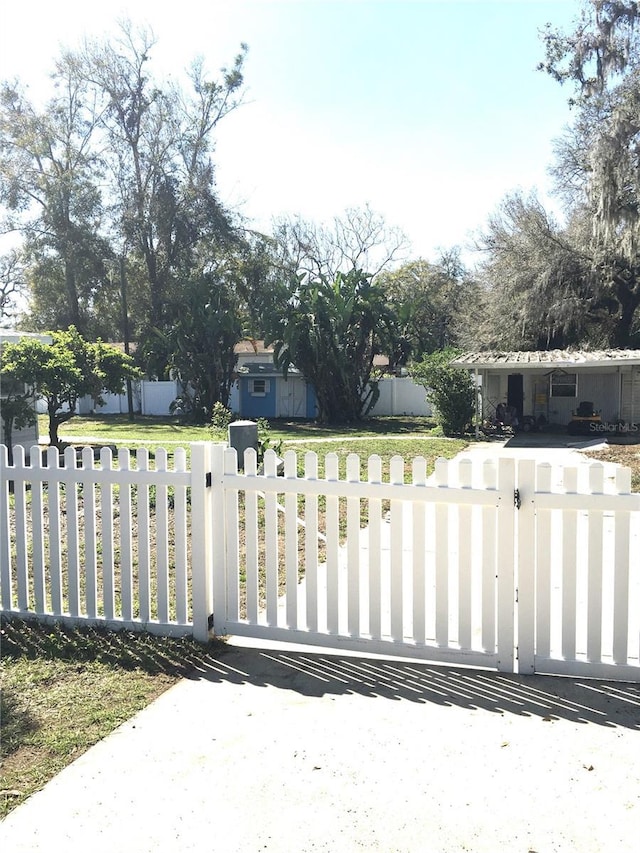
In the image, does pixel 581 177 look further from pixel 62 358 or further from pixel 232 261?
pixel 62 358

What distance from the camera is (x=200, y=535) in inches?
167

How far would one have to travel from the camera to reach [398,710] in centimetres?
342

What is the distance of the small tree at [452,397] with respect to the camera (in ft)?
65.2

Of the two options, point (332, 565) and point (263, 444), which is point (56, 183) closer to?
point (263, 444)

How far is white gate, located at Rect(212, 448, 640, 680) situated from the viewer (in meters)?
3.64

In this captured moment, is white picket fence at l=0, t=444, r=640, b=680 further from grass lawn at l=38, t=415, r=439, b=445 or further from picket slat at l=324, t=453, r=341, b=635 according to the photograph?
grass lawn at l=38, t=415, r=439, b=445

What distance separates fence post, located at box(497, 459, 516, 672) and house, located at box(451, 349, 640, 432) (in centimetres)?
1576

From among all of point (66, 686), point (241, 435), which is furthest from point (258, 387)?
point (66, 686)

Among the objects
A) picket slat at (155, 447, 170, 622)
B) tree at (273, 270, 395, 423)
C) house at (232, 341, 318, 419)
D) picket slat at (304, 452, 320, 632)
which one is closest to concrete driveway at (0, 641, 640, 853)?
picket slat at (304, 452, 320, 632)

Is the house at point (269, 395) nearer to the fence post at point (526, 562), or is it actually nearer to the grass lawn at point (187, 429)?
the grass lawn at point (187, 429)

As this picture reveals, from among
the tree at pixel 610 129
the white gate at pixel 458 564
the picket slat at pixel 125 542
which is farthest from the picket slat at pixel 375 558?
the tree at pixel 610 129

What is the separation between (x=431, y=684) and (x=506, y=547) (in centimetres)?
86

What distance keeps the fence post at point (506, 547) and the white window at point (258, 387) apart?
92.0ft

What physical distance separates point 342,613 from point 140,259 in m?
36.4
